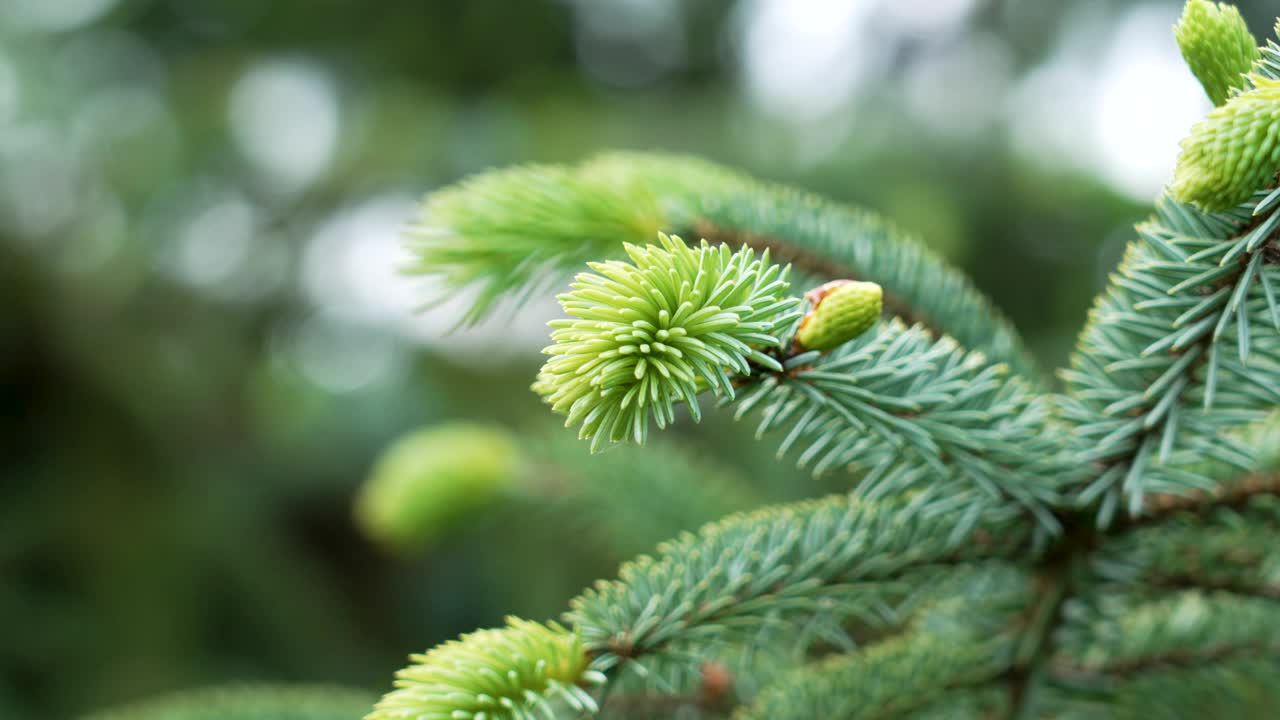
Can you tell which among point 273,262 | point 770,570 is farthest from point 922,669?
point 273,262

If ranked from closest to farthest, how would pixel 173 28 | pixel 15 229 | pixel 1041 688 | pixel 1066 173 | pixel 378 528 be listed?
pixel 1041 688 → pixel 378 528 → pixel 1066 173 → pixel 15 229 → pixel 173 28

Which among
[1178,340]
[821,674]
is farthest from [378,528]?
[1178,340]

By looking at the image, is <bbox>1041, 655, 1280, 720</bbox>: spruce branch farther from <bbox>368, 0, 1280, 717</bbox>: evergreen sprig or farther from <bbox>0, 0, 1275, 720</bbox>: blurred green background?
<bbox>0, 0, 1275, 720</bbox>: blurred green background

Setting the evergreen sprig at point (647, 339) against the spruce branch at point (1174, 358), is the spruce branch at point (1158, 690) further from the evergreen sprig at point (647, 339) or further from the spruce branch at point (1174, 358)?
the evergreen sprig at point (647, 339)

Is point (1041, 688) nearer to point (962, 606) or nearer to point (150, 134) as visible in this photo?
point (962, 606)

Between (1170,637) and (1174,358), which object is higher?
(1174,358)

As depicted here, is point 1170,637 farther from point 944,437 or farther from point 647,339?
point 647,339

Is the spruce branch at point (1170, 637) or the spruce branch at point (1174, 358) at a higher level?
the spruce branch at point (1174, 358)

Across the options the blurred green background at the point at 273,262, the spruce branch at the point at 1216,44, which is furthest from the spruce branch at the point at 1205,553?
the blurred green background at the point at 273,262
